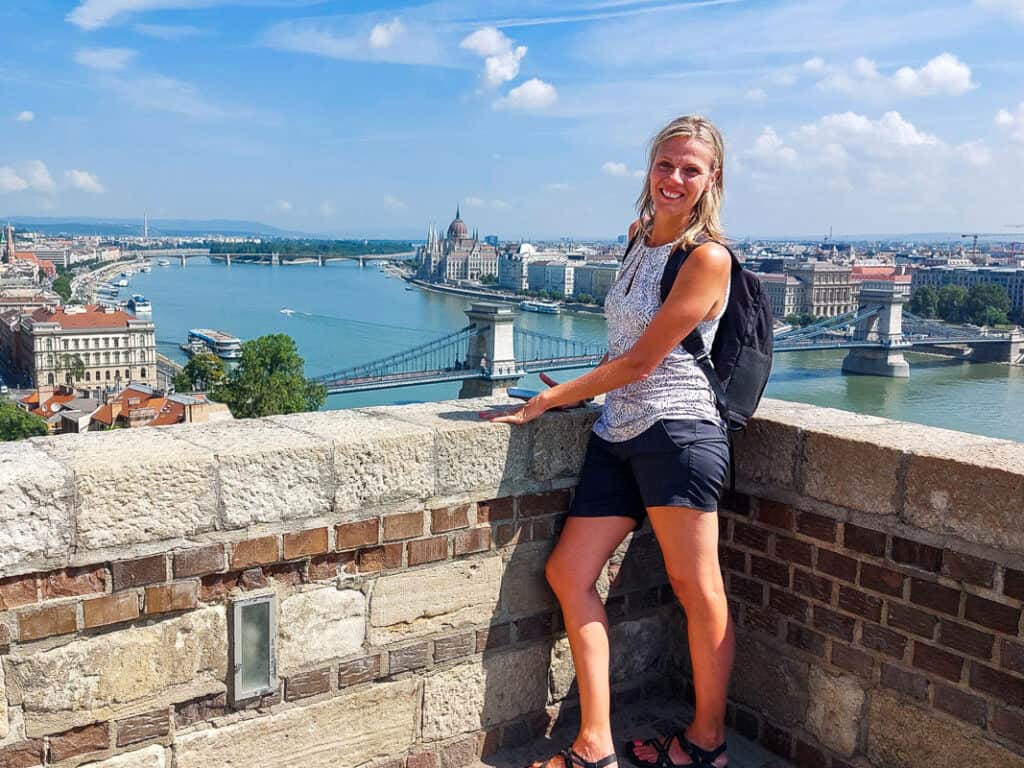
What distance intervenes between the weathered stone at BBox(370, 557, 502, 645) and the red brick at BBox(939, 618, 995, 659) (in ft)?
1.83

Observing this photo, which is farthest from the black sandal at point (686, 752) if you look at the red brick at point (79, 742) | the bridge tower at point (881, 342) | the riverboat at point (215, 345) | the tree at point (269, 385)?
the riverboat at point (215, 345)

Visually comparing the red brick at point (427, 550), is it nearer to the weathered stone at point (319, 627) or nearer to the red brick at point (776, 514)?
the weathered stone at point (319, 627)

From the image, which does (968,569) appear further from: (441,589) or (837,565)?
(441,589)

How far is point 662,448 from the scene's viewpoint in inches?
49.9

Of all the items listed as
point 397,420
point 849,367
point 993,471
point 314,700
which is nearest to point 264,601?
point 314,700

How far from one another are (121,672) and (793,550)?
0.87m

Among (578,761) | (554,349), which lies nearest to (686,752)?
(578,761)

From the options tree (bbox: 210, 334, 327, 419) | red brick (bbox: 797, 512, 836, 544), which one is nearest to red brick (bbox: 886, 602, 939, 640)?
red brick (bbox: 797, 512, 836, 544)

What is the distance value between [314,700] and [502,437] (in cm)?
40

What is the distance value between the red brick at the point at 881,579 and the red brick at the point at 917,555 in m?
0.02

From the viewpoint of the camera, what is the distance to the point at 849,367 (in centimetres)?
3212

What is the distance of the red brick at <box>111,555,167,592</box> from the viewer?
3.49 feet

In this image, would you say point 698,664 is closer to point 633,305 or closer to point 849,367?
point 633,305

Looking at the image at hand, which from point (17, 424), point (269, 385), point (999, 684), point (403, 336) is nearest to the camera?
point (999, 684)
